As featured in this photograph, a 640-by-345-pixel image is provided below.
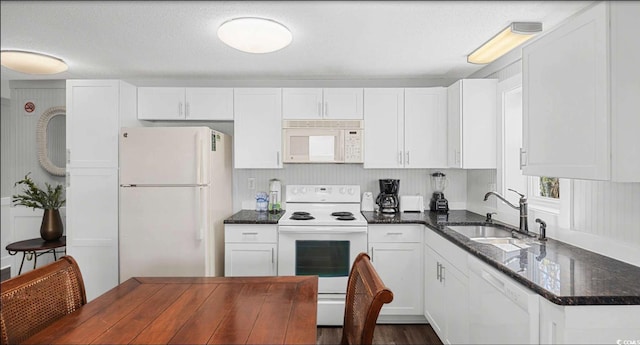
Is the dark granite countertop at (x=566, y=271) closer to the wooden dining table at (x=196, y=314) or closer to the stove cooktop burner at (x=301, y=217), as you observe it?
the wooden dining table at (x=196, y=314)

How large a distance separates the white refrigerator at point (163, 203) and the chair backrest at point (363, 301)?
4.87 feet

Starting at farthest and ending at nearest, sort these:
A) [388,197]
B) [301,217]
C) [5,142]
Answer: [388,197], [301,217], [5,142]

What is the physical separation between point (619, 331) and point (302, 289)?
1206mm

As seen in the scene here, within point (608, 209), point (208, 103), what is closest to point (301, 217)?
point (208, 103)

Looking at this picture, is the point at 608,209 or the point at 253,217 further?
the point at 253,217

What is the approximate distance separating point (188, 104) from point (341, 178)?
155cm

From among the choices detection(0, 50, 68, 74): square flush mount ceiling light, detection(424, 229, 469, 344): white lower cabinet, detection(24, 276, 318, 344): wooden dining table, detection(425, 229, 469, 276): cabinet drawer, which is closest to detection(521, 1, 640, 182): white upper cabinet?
detection(425, 229, 469, 276): cabinet drawer

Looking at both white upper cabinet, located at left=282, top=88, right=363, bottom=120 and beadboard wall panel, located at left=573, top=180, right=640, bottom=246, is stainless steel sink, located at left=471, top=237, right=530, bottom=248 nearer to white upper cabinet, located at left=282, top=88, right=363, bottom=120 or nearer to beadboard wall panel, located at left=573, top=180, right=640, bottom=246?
beadboard wall panel, located at left=573, top=180, right=640, bottom=246

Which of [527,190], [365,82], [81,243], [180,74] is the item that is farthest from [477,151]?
[81,243]

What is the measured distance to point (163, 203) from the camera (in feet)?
8.62

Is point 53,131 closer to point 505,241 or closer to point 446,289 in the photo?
point 446,289

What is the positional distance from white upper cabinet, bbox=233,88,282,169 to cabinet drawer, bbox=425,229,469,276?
1.40 metres

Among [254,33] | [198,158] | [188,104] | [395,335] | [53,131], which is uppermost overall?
[254,33]

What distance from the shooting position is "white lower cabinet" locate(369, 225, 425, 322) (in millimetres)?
2805
